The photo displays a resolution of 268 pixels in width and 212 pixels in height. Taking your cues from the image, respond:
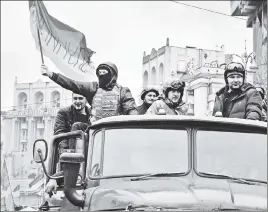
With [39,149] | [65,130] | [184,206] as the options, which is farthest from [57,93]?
[184,206]

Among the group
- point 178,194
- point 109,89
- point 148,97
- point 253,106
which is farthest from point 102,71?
point 178,194

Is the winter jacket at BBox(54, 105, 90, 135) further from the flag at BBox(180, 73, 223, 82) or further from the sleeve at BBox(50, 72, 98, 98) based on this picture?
the flag at BBox(180, 73, 223, 82)

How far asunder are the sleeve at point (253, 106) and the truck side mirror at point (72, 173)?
2.17m

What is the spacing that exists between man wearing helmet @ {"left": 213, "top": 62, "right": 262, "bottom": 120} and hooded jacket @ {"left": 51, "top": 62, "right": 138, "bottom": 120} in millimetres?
980

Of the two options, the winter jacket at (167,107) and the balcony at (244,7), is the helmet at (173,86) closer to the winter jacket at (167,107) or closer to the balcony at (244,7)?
the winter jacket at (167,107)

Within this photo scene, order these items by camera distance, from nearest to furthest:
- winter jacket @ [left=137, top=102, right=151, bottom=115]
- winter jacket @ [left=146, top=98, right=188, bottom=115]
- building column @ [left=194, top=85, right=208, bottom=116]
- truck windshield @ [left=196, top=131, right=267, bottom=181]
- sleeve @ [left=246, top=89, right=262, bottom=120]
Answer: truck windshield @ [left=196, top=131, right=267, bottom=181] < sleeve @ [left=246, top=89, right=262, bottom=120] < winter jacket @ [left=146, top=98, right=188, bottom=115] < winter jacket @ [left=137, top=102, right=151, bottom=115] < building column @ [left=194, top=85, right=208, bottom=116]

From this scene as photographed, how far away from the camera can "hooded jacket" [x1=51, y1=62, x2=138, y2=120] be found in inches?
299

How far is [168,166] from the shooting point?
548 cm

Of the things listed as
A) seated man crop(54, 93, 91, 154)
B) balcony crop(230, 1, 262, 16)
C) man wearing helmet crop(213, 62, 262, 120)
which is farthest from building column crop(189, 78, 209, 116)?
man wearing helmet crop(213, 62, 262, 120)

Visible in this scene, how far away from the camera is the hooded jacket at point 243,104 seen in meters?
7.01

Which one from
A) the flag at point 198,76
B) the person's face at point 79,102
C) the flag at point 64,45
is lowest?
the person's face at point 79,102

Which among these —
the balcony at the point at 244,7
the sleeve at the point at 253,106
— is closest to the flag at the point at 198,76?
the balcony at the point at 244,7

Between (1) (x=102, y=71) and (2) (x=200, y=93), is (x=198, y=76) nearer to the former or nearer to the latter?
(2) (x=200, y=93)

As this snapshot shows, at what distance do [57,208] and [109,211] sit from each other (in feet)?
3.74
